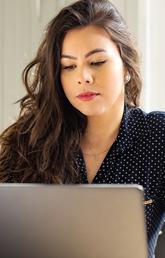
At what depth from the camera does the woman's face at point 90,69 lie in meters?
1.29

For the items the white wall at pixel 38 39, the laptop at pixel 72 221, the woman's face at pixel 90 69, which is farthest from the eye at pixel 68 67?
the white wall at pixel 38 39

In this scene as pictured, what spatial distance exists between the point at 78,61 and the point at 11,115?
1046 millimetres

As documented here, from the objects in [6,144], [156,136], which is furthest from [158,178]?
[6,144]

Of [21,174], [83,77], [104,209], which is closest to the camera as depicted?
[104,209]

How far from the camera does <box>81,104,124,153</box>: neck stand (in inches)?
56.7

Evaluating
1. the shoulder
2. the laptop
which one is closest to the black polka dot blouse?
the shoulder

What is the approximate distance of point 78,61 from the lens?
4.23 feet

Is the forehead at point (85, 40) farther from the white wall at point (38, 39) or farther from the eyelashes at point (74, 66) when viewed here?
the white wall at point (38, 39)

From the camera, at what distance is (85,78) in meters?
1.28

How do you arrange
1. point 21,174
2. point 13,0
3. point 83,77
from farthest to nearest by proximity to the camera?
point 13,0, point 21,174, point 83,77

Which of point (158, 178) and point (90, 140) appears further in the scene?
point (90, 140)

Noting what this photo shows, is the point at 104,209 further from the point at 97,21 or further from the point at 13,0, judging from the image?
the point at 13,0

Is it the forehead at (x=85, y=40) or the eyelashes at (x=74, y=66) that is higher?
the forehead at (x=85, y=40)

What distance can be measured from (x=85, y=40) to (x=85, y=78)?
11 centimetres
